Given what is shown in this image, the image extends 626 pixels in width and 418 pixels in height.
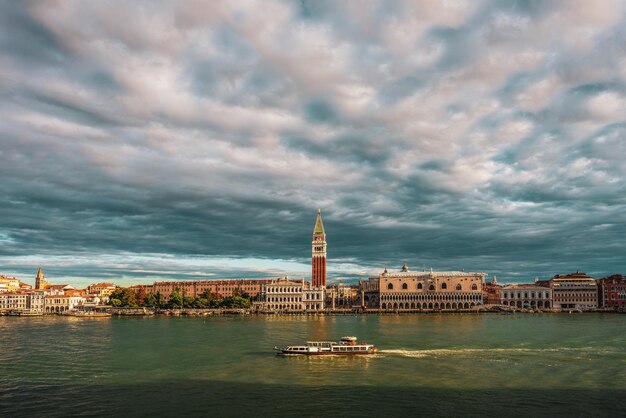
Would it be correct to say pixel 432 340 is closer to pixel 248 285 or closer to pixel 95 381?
pixel 95 381

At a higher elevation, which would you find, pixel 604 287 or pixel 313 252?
pixel 313 252

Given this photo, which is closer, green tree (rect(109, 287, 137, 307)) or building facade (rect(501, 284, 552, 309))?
green tree (rect(109, 287, 137, 307))

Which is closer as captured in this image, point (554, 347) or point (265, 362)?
point (265, 362)

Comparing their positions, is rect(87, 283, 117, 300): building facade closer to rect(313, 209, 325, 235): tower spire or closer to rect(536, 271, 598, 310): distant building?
rect(313, 209, 325, 235): tower spire

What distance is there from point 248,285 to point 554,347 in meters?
120

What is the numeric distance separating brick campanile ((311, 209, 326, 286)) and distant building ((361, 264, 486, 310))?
57.6 feet

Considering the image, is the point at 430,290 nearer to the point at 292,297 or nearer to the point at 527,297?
the point at 527,297

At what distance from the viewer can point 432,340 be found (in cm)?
5416

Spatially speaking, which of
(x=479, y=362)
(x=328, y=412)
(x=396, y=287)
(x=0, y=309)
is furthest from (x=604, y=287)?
(x=0, y=309)

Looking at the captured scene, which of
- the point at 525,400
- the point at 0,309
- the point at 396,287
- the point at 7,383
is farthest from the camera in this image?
the point at 396,287

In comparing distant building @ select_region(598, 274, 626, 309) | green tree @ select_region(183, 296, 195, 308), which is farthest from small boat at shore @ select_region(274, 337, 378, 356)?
distant building @ select_region(598, 274, 626, 309)

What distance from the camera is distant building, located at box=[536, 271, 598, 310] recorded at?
135 metres

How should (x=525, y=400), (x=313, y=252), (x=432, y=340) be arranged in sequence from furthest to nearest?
(x=313, y=252) < (x=432, y=340) < (x=525, y=400)

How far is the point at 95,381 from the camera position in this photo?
109 feet
